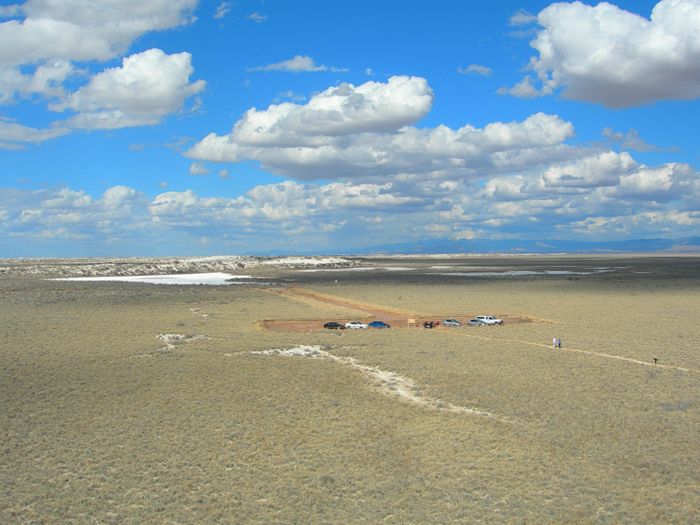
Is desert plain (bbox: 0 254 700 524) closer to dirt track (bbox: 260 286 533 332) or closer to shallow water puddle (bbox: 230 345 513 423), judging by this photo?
shallow water puddle (bbox: 230 345 513 423)

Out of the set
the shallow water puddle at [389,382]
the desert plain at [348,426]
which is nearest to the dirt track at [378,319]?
the desert plain at [348,426]

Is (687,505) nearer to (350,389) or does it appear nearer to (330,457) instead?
(330,457)

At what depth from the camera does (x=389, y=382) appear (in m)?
23.9

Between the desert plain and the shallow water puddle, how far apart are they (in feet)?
0.51

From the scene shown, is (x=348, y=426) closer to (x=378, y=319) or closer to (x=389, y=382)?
(x=389, y=382)

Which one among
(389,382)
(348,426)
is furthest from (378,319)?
(348,426)

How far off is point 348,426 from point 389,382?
6.00 metres

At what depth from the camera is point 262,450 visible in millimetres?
16250

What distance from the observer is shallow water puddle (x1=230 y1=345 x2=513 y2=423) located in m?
20.1

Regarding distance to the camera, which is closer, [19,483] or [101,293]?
[19,483]

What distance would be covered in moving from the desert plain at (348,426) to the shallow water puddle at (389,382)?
0.51 ft

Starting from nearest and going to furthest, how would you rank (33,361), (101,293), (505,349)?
1. (33,361)
2. (505,349)
3. (101,293)

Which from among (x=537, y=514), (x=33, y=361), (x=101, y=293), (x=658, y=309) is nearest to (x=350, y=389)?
(x=537, y=514)

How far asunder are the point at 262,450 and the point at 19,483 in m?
6.70
